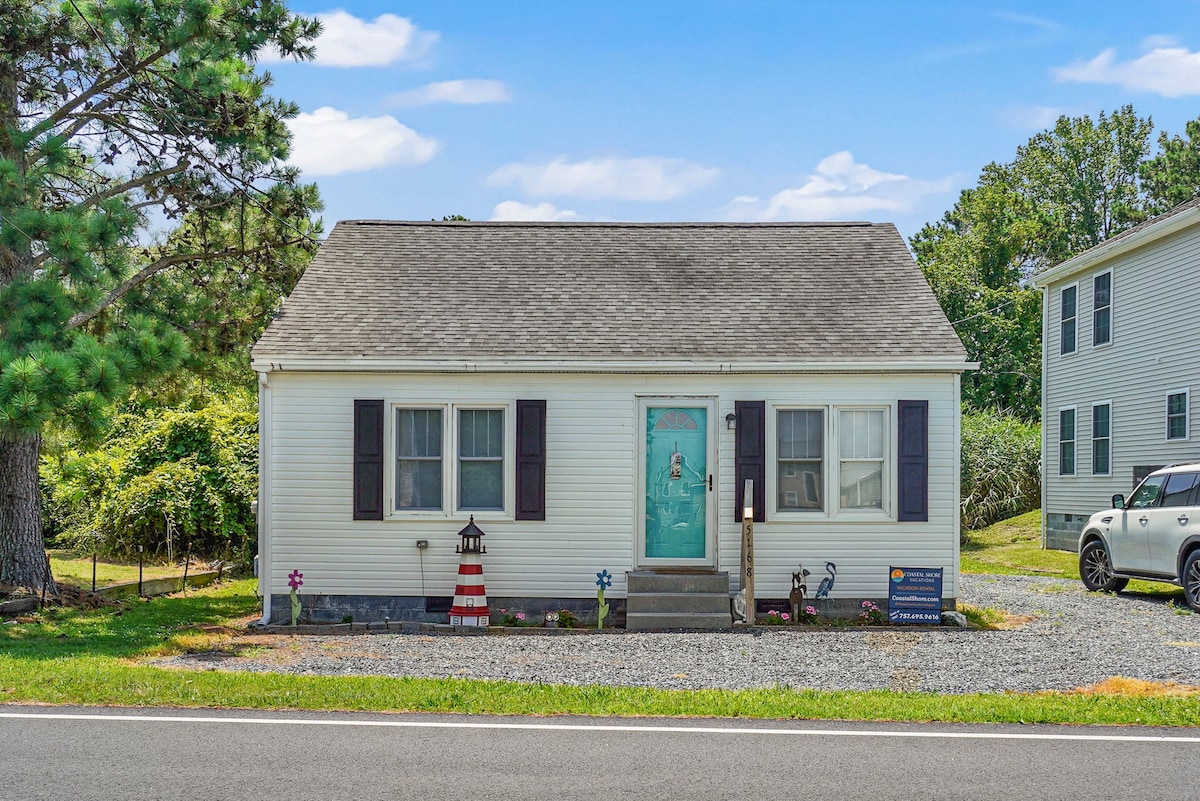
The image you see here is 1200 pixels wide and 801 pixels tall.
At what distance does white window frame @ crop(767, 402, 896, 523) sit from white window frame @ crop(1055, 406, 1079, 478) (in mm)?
11317

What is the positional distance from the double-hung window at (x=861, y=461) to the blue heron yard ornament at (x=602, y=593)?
9.40 feet

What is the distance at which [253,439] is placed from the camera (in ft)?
65.4

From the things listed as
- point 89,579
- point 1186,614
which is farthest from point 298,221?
point 1186,614

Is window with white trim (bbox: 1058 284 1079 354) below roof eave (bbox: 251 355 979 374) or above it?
above

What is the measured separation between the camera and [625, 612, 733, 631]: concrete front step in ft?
40.2

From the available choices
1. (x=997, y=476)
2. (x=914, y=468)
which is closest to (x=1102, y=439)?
(x=997, y=476)

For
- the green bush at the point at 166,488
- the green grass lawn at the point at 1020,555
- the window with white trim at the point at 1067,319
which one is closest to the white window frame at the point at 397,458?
the green bush at the point at 166,488

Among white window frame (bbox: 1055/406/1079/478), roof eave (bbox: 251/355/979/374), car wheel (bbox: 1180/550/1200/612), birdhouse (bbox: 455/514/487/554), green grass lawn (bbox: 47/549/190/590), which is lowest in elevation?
green grass lawn (bbox: 47/549/190/590)

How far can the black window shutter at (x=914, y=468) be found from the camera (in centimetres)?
1284

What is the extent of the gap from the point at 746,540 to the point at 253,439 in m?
10.8

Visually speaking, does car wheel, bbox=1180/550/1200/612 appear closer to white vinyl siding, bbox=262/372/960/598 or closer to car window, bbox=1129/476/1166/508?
car window, bbox=1129/476/1166/508

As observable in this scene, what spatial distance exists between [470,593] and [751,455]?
3526 mm

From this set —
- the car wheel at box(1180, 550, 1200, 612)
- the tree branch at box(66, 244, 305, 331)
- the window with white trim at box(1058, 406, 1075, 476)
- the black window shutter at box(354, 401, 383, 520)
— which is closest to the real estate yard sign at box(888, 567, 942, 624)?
the car wheel at box(1180, 550, 1200, 612)

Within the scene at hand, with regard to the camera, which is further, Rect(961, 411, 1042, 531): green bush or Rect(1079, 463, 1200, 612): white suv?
Rect(961, 411, 1042, 531): green bush
